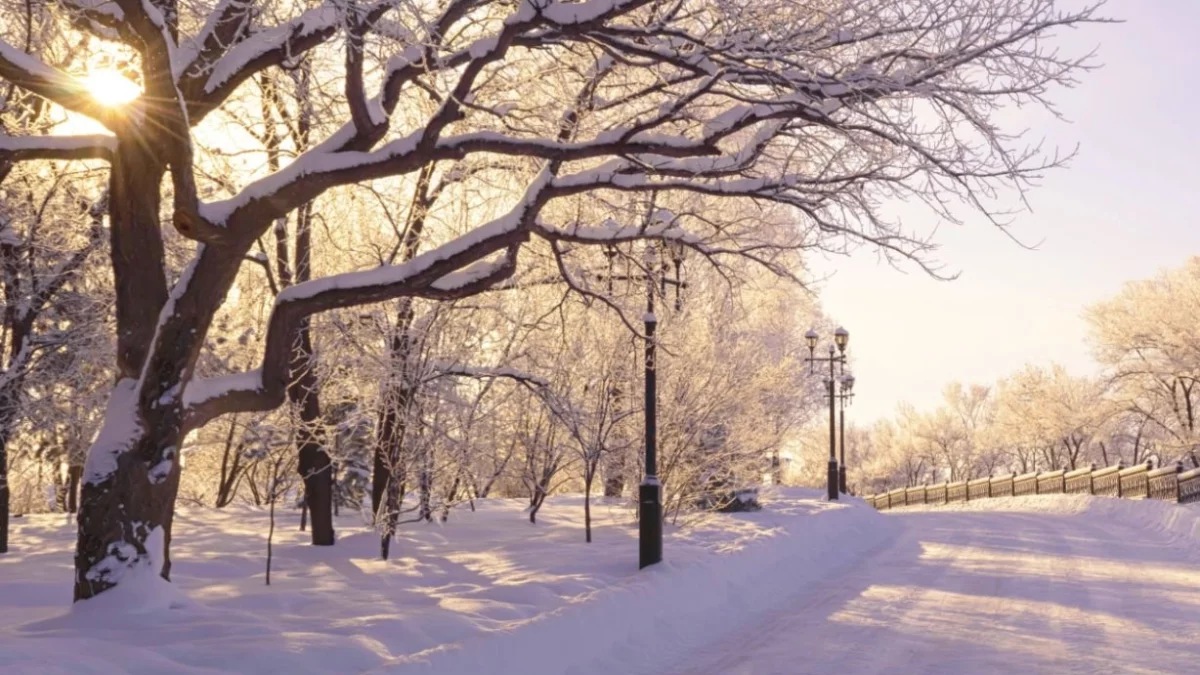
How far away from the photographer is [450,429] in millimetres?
15141

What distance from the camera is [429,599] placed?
34.2 feet

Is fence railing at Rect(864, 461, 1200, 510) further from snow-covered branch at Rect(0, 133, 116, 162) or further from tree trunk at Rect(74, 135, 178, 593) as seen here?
snow-covered branch at Rect(0, 133, 116, 162)

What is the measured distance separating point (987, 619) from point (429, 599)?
588 centimetres

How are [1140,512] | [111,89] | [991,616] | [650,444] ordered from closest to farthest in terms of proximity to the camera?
[111,89] → [991,616] → [650,444] → [1140,512]

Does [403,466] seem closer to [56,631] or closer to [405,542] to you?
[405,542]

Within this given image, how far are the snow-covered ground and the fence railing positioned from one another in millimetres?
13583

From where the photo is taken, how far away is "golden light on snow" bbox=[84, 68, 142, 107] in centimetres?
846

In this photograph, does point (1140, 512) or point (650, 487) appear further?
point (1140, 512)

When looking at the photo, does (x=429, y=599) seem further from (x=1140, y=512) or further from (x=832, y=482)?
(x=1140, y=512)

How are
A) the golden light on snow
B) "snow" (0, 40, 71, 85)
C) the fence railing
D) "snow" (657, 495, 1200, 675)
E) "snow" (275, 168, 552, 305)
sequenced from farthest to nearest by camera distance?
the fence railing, "snow" (657, 495, 1200, 675), "snow" (275, 168, 552, 305), the golden light on snow, "snow" (0, 40, 71, 85)

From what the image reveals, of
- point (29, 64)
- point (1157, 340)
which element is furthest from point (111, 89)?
point (1157, 340)

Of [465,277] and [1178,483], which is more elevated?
[465,277]

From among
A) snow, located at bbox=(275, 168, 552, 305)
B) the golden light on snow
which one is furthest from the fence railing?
the golden light on snow

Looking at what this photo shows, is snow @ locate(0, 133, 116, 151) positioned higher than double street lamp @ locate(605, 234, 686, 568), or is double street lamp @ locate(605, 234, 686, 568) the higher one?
snow @ locate(0, 133, 116, 151)
